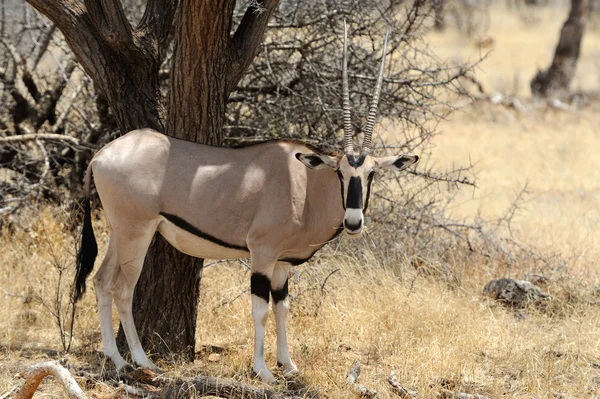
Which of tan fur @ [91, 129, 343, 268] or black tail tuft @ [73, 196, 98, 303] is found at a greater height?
tan fur @ [91, 129, 343, 268]

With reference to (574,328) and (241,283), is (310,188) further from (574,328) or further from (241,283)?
(574,328)

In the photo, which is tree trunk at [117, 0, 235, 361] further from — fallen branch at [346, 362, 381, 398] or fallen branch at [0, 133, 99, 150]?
fallen branch at [0, 133, 99, 150]

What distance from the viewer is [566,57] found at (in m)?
19.7

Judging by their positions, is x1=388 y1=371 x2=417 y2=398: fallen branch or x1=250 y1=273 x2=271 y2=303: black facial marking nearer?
x1=388 y1=371 x2=417 y2=398: fallen branch

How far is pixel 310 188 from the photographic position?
5578 mm

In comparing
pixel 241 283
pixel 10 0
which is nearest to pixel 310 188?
pixel 241 283

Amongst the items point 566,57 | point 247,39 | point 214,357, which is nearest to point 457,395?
point 214,357

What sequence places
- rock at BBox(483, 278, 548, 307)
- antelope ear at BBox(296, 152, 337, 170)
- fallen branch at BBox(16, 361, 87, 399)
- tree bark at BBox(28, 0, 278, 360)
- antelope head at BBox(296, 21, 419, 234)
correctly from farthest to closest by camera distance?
1. rock at BBox(483, 278, 548, 307)
2. tree bark at BBox(28, 0, 278, 360)
3. antelope ear at BBox(296, 152, 337, 170)
4. antelope head at BBox(296, 21, 419, 234)
5. fallen branch at BBox(16, 361, 87, 399)

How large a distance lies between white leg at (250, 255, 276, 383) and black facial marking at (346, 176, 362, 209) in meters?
0.80

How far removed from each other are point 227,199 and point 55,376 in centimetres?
160

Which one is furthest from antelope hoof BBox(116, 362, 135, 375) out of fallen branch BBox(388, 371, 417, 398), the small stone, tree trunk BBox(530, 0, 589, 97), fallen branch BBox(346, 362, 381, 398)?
tree trunk BBox(530, 0, 589, 97)

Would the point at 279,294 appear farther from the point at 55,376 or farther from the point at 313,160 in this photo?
the point at 55,376

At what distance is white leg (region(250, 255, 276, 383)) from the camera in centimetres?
547

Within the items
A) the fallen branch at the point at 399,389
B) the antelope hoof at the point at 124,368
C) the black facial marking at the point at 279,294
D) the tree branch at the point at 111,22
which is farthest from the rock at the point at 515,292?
the tree branch at the point at 111,22
